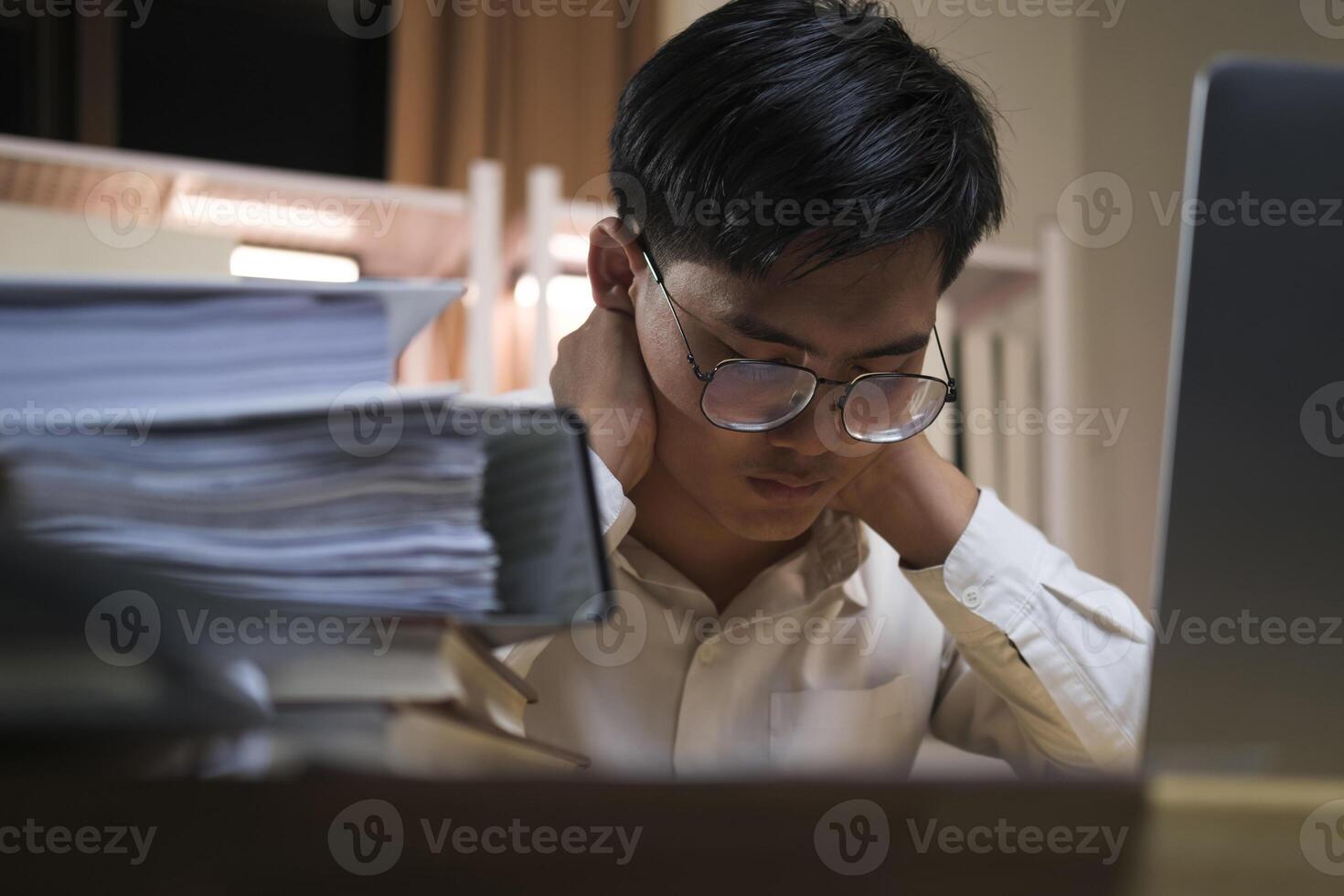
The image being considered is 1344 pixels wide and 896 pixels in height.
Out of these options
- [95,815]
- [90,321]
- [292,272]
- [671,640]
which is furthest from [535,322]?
[95,815]

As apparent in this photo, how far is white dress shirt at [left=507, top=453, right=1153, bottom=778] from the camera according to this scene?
3.44 ft

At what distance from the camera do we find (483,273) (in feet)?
6.61

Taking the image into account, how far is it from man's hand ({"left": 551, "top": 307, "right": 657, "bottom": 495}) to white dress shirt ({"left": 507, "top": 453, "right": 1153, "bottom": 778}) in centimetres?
15

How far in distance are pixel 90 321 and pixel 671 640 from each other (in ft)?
2.71

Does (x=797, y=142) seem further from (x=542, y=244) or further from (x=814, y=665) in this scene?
(x=542, y=244)

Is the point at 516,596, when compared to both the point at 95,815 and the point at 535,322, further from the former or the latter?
the point at 535,322

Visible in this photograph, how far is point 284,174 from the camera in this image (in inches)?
77.1
